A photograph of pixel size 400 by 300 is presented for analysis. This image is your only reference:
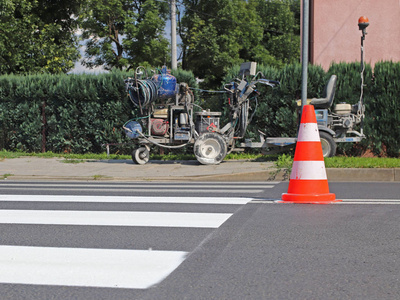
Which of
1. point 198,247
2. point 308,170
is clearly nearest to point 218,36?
point 308,170

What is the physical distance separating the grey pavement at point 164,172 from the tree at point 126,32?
78.3 feet

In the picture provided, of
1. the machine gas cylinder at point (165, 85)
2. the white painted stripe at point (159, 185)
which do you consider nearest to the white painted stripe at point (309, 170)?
the white painted stripe at point (159, 185)

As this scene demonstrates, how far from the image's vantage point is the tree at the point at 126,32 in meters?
36.5

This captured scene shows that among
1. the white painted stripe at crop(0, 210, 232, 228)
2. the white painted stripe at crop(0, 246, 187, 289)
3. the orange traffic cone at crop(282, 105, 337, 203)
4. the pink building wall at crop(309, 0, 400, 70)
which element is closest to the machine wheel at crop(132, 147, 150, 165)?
the white painted stripe at crop(0, 210, 232, 228)

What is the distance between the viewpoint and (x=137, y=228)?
19.1ft

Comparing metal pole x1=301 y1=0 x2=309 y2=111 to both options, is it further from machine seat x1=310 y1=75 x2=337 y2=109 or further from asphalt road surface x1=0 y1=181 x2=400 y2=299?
asphalt road surface x1=0 y1=181 x2=400 y2=299

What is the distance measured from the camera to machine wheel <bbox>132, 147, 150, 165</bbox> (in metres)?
13.1

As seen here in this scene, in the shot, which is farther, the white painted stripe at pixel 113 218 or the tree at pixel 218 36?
the tree at pixel 218 36

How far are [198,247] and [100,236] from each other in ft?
3.67

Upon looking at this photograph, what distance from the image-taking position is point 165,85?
12711 mm

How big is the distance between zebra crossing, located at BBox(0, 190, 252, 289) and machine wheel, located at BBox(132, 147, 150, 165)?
4917mm

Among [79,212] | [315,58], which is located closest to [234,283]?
[79,212]

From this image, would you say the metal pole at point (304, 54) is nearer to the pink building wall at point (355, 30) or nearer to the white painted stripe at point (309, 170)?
the white painted stripe at point (309, 170)

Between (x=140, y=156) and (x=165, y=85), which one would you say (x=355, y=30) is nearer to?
(x=165, y=85)
